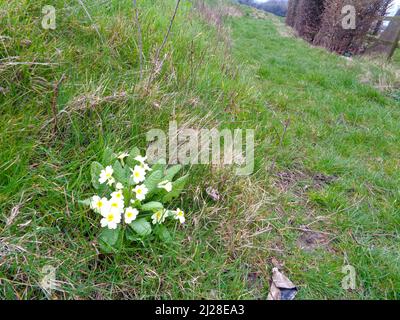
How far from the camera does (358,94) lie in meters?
4.45

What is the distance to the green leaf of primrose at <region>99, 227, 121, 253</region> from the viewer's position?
133 cm

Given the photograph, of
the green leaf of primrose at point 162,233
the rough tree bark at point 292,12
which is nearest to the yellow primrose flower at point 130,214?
the green leaf of primrose at point 162,233

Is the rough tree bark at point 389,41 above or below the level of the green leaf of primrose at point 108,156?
above

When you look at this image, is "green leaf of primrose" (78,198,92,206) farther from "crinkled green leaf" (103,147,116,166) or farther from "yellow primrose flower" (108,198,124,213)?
"crinkled green leaf" (103,147,116,166)

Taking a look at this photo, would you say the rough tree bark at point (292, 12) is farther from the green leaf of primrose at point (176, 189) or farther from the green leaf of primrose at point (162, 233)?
the green leaf of primrose at point (162, 233)

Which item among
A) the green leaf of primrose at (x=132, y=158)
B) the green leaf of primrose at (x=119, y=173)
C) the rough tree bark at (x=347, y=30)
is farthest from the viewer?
the rough tree bark at (x=347, y=30)

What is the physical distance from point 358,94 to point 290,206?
10.6 feet

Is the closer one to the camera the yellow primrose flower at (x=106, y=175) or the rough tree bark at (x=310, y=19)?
the yellow primrose flower at (x=106, y=175)

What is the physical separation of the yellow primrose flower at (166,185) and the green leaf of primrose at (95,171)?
295mm

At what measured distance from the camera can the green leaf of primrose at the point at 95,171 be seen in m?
1.49

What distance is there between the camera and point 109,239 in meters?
1.34

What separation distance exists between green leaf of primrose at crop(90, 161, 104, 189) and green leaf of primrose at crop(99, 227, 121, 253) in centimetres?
25

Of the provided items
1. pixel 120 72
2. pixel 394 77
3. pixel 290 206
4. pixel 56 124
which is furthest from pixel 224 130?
pixel 394 77

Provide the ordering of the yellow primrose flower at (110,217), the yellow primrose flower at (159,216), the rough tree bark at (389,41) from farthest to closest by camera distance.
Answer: the rough tree bark at (389,41), the yellow primrose flower at (159,216), the yellow primrose flower at (110,217)
